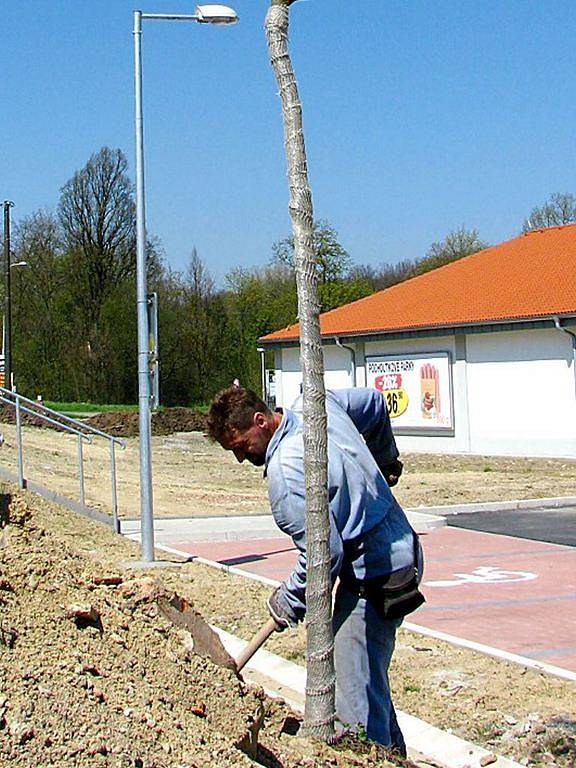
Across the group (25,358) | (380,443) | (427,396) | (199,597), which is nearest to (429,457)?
(427,396)

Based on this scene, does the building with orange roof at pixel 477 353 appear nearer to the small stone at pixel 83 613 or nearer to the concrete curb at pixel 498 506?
the concrete curb at pixel 498 506

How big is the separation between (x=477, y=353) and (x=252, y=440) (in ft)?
85.1

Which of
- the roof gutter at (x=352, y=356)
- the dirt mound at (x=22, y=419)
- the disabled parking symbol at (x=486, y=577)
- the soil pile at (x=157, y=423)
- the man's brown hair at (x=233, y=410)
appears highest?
the roof gutter at (x=352, y=356)

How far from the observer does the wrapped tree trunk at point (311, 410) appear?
3.88 meters

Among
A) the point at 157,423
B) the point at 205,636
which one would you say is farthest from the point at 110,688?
the point at 157,423

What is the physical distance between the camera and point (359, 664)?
4.31 meters

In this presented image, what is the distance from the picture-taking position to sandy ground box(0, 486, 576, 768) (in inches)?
131

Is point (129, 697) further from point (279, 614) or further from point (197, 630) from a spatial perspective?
point (197, 630)

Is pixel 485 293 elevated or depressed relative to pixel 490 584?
elevated

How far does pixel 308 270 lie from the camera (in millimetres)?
3971

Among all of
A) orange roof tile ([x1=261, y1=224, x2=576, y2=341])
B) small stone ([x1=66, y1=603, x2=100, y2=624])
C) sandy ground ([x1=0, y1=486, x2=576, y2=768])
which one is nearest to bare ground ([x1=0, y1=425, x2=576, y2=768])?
sandy ground ([x1=0, y1=486, x2=576, y2=768])

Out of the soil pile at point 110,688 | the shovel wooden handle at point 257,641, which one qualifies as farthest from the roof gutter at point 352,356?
the shovel wooden handle at point 257,641

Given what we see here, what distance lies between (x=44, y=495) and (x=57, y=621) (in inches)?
469

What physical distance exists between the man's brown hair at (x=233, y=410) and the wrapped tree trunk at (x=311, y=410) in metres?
0.34
